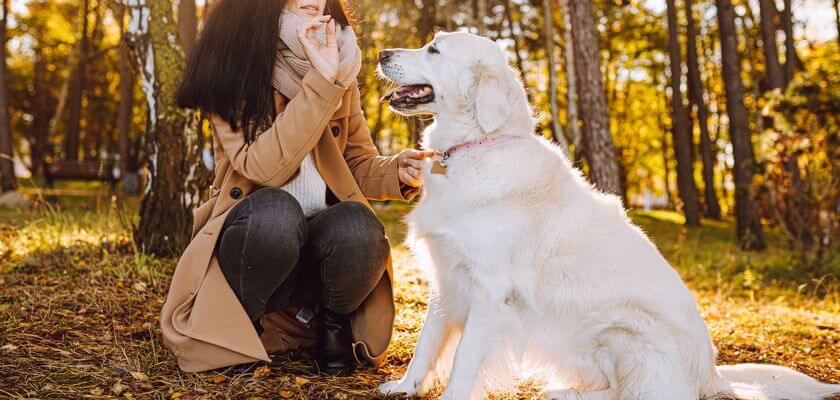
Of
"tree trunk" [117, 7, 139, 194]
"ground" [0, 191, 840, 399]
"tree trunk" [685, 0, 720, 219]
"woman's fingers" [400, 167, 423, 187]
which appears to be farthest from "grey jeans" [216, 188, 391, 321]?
"tree trunk" [685, 0, 720, 219]

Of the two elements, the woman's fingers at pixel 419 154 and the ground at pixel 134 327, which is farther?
the woman's fingers at pixel 419 154

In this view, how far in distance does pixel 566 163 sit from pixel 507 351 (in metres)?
0.82

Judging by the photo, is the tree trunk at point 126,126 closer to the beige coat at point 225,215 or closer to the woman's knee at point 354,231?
the beige coat at point 225,215

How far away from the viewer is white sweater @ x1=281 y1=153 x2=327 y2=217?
2.95 metres

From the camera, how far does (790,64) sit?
1242cm

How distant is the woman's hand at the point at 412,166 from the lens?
2.86 m

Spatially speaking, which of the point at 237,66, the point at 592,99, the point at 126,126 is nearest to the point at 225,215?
the point at 237,66

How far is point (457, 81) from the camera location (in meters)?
2.73

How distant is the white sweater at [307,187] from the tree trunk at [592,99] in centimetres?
536

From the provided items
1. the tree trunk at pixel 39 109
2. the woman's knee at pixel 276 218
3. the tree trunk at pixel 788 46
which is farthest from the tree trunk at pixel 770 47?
the tree trunk at pixel 39 109

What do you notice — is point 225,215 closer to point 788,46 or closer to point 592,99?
point 592,99

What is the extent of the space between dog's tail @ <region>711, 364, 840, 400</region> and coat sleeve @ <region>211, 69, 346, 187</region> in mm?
1951

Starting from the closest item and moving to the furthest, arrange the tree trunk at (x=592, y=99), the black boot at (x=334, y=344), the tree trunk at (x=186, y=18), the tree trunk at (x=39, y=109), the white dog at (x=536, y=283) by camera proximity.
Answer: the white dog at (x=536, y=283), the black boot at (x=334, y=344), the tree trunk at (x=186, y=18), the tree trunk at (x=592, y=99), the tree trunk at (x=39, y=109)

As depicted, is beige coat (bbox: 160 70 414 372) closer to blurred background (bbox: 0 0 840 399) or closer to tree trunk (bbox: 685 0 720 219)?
blurred background (bbox: 0 0 840 399)
